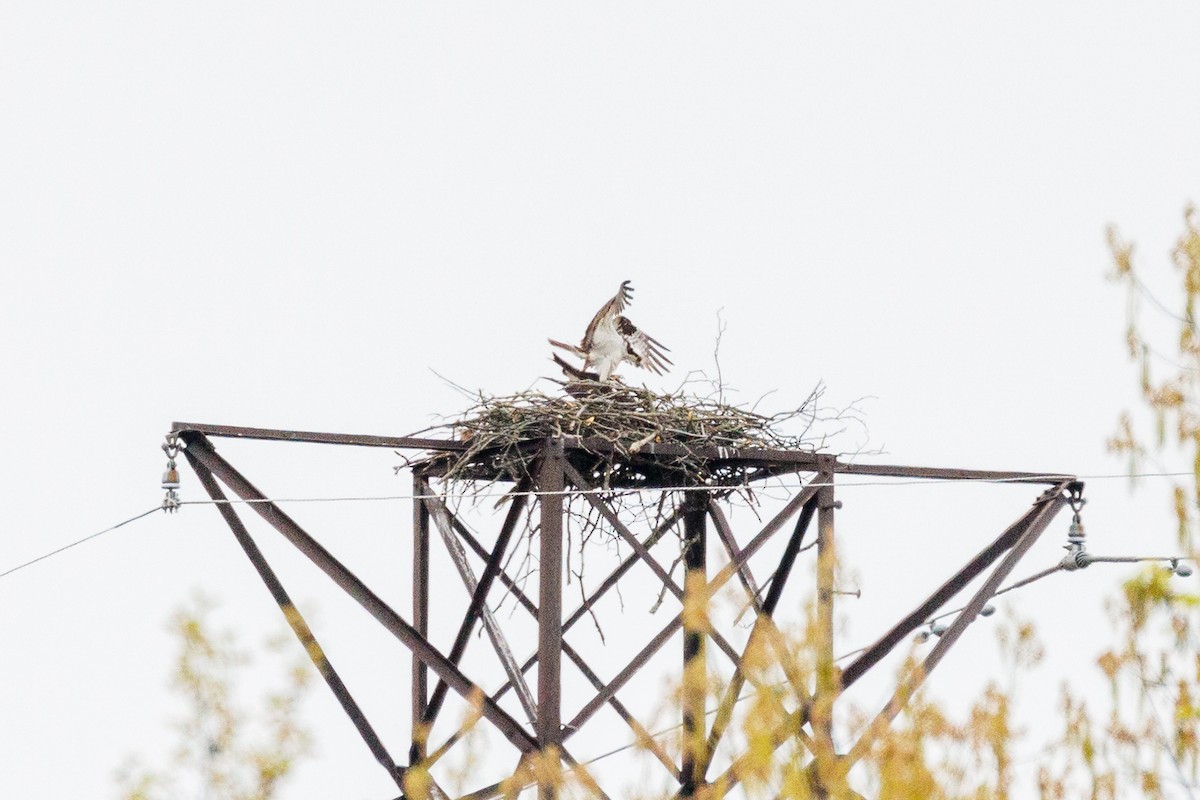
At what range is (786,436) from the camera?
12812mm

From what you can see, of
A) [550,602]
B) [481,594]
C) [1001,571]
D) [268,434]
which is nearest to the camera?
[268,434]

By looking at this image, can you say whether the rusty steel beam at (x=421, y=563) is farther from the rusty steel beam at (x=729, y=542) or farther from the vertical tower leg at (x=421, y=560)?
the rusty steel beam at (x=729, y=542)

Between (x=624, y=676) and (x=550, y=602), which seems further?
(x=624, y=676)

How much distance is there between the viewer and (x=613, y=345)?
1382 centimetres

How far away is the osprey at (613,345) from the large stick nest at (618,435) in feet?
1.91

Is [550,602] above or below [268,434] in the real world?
below

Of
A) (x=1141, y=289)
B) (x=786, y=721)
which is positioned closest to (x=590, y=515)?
(x=1141, y=289)

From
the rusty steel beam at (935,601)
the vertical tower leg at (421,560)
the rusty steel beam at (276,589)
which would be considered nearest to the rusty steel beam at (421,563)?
the vertical tower leg at (421,560)

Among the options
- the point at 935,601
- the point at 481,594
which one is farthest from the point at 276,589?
the point at 935,601

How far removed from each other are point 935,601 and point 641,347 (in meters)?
2.74

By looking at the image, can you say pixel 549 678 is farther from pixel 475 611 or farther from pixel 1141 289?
pixel 1141 289

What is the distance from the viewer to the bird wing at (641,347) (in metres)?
13.9

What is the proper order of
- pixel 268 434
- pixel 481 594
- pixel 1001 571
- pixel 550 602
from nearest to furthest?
pixel 268 434
pixel 550 602
pixel 481 594
pixel 1001 571

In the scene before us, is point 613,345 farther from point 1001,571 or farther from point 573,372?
point 1001,571
